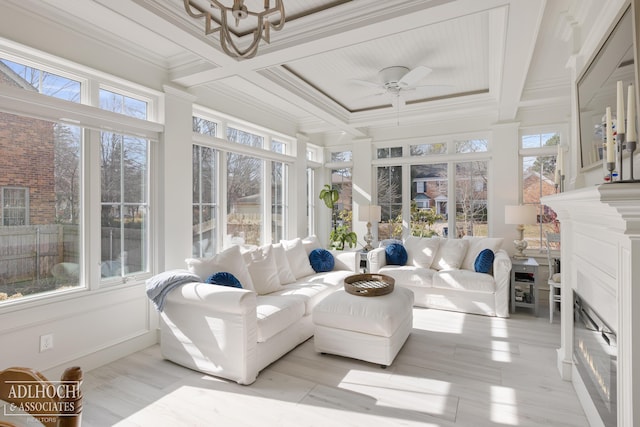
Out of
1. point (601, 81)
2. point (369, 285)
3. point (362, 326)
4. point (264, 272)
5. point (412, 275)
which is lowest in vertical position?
point (362, 326)

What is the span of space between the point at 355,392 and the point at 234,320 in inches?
41.8

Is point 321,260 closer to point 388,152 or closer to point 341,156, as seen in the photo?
point 388,152

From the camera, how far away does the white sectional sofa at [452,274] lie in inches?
170

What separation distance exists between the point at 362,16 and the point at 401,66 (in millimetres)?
1302

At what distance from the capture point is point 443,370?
2.90 meters

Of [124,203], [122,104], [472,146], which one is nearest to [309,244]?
[124,203]

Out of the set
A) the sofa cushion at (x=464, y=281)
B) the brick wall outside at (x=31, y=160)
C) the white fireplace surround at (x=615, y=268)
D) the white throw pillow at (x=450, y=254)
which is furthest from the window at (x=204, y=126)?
the white fireplace surround at (x=615, y=268)

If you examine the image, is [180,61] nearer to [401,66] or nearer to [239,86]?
[239,86]

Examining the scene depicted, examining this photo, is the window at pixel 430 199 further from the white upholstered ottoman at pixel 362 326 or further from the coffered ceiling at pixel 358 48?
the white upholstered ottoman at pixel 362 326

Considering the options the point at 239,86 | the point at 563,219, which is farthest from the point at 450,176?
the point at 239,86

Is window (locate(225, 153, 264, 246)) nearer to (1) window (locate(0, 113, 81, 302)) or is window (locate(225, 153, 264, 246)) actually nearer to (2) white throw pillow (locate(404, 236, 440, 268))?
(1) window (locate(0, 113, 81, 302))

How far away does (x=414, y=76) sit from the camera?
339 cm

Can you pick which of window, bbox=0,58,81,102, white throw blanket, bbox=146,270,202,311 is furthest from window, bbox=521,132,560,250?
window, bbox=0,58,81,102

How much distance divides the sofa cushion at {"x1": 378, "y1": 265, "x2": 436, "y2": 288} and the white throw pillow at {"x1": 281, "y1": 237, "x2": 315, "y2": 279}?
1.16 meters
